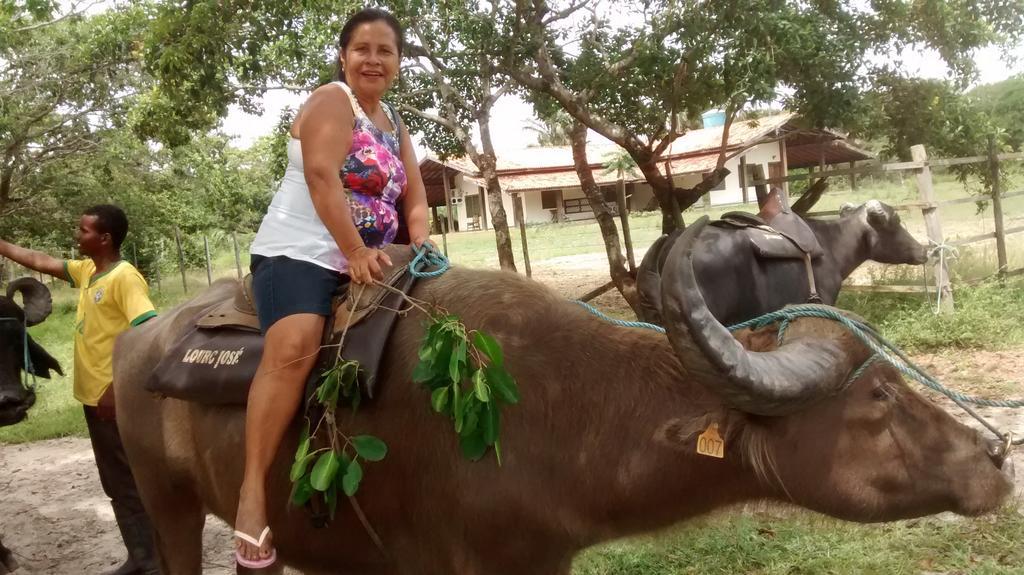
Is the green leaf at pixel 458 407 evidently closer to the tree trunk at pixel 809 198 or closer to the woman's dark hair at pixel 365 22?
the woman's dark hair at pixel 365 22

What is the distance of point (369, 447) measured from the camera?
232 cm

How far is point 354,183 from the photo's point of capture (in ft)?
8.96

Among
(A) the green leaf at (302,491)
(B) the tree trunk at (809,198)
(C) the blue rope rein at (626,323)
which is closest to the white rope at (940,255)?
(B) the tree trunk at (809,198)

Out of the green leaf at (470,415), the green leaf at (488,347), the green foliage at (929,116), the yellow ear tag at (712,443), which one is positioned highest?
the green foliage at (929,116)

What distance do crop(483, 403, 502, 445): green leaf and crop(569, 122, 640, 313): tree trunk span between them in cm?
812

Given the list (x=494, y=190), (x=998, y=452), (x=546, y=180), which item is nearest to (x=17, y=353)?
(x=998, y=452)

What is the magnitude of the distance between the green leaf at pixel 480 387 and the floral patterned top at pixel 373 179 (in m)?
0.89

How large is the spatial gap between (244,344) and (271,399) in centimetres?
36

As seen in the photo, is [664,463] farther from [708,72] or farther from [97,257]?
[708,72]

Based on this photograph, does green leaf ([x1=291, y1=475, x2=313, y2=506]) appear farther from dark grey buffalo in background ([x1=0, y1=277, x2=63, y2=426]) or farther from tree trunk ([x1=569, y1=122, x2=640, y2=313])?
tree trunk ([x1=569, y1=122, x2=640, y2=313])

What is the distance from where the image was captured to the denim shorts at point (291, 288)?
8.45ft

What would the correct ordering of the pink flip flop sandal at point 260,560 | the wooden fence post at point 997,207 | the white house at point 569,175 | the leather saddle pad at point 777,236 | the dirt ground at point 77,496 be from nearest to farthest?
the pink flip flop sandal at point 260,560 < the dirt ground at point 77,496 < the leather saddle pad at point 777,236 < the wooden fence post at point 997,207 < the white house at point 569,175

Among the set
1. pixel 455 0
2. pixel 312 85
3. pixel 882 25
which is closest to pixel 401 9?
pixel 455 0

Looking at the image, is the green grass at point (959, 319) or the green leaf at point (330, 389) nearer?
the green leaf at point (330, 389)
